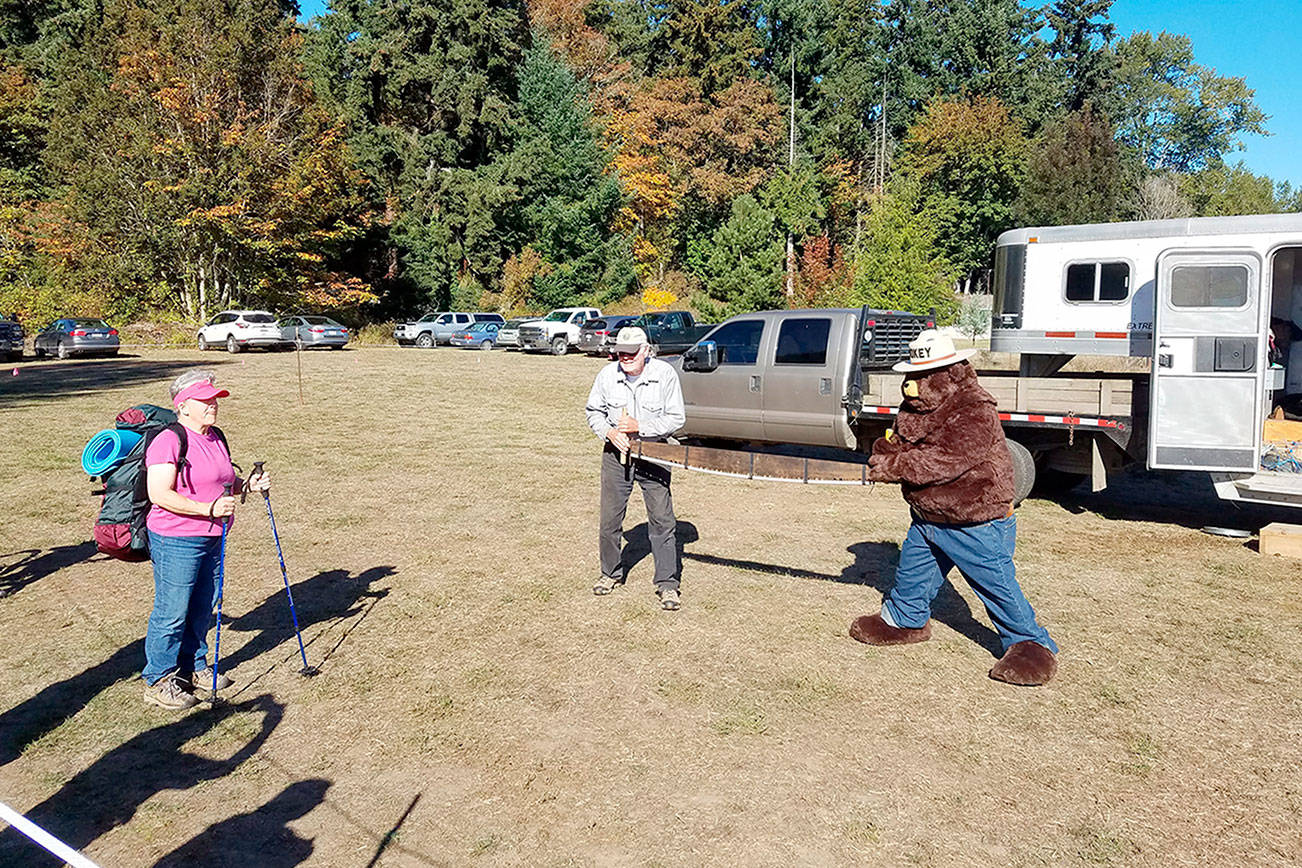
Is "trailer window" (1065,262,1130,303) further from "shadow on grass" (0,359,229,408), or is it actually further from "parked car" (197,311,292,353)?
"parked car" (197,311,292,353)

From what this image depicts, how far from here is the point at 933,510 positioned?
4.99 metres

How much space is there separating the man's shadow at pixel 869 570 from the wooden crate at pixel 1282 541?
2709 mm

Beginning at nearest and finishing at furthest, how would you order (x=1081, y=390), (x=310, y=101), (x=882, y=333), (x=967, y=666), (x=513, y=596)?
(x=967, y=666)
(x=513, y=596)
(x=1081, y=390)
(x=882, y=333)
(x=310, y=101)

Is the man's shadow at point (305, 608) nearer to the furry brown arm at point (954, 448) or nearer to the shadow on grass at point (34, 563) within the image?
Result: the shadow on grass at point (34, 563)

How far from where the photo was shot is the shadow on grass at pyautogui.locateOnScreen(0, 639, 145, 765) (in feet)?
14.7

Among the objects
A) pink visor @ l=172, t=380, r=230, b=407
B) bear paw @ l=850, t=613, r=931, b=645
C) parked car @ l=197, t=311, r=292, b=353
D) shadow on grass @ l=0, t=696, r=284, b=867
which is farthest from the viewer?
parked car @ l=197, t=311, r=292, b=353

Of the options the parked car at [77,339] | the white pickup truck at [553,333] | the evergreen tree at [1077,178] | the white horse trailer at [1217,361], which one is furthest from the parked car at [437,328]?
the white horse trailer at [1217,361]

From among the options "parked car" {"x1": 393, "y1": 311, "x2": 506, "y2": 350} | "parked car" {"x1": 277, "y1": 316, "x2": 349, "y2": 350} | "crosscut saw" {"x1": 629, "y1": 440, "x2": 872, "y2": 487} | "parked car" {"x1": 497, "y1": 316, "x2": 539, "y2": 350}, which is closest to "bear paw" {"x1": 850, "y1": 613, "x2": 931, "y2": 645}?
"crosscut saw" {"x1": 629, "y1": 440, "x2": 872, "y2": 487}

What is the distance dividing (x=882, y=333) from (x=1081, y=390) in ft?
9.04

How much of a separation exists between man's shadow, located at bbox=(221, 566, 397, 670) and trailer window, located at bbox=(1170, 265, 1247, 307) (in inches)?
284

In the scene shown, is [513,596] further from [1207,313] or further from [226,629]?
[1207,313]

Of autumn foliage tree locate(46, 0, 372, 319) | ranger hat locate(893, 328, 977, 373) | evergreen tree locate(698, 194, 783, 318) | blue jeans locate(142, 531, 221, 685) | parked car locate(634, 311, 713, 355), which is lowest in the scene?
blue jeans locate(142, 531, 221, 685)

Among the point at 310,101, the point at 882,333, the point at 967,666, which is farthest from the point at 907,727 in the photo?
the point at 310,101

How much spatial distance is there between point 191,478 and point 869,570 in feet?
16.1
